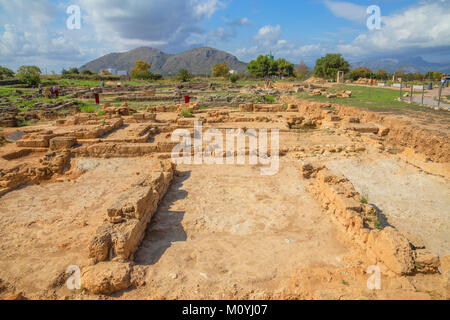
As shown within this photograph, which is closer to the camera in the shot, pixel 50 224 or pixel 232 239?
pixel 232 239

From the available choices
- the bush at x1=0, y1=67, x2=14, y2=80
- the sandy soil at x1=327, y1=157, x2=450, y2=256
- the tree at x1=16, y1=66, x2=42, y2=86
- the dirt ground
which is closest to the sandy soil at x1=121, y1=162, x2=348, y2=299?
the dirt ground

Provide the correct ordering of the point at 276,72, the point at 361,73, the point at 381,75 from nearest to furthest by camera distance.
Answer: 1. the point at 361,73
2. the point at 381,75
3. the point at 276,72

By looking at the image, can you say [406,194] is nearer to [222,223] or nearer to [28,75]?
[222,223]

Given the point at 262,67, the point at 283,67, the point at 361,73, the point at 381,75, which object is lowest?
the point at 381,75

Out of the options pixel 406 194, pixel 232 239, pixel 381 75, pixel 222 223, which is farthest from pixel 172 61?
pixel 232 239

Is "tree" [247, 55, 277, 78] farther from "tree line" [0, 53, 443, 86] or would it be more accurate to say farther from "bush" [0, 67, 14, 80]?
"bush" [0, 67, 14, 80]

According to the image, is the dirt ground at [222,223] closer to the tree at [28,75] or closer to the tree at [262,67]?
the tree at [28,75]

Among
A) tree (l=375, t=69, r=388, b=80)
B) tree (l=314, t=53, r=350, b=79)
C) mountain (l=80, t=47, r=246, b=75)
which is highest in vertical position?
mountain (l=80, t=47, r=246, b=75)

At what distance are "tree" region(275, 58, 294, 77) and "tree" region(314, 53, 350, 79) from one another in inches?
388

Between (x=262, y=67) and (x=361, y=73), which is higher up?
(x=262, y=67)

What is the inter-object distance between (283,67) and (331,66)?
1314cm

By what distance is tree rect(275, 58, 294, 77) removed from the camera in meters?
60.6

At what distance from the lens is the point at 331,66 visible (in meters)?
50.4

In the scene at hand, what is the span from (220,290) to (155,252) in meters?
1.41
